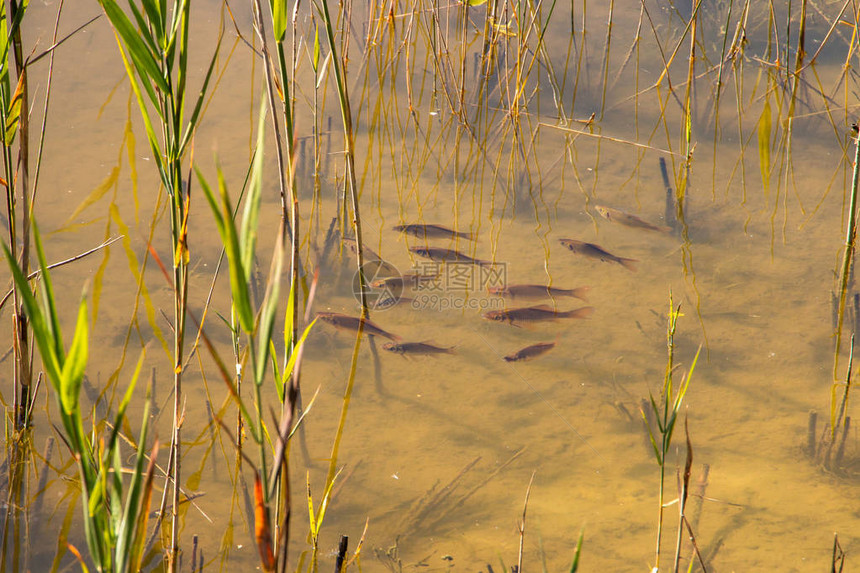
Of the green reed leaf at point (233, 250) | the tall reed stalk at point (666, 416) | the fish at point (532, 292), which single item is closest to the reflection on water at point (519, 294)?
the fish at point (532, 292)

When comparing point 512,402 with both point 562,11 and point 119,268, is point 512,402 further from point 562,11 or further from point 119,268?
point 562,11

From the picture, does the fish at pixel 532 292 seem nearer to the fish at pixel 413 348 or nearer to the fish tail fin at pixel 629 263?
the fish tail fin at pixel 629 263

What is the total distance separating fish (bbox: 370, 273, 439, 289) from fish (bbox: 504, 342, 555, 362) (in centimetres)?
78

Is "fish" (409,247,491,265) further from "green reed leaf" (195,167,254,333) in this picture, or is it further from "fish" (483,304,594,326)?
"green reed leaf" (195,167,254,333)

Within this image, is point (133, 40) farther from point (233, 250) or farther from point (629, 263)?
point (629, 263)

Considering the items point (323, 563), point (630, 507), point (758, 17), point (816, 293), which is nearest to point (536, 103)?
point (816, 293)

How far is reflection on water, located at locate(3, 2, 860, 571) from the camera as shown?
2.84 meters

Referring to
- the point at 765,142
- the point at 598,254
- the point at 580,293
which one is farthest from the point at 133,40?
the point at 765,142

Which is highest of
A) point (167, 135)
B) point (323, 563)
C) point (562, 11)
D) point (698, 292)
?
point (562, 11)

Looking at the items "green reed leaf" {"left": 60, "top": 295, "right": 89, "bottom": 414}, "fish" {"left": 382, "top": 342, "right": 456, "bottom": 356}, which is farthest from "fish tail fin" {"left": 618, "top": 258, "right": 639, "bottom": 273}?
"green reed leaf" {"left": 60, "top": 295, "right": 89, "bottom": 414}

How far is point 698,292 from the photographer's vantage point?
415cm

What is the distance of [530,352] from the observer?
3.72 metres

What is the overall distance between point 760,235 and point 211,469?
377 cm
